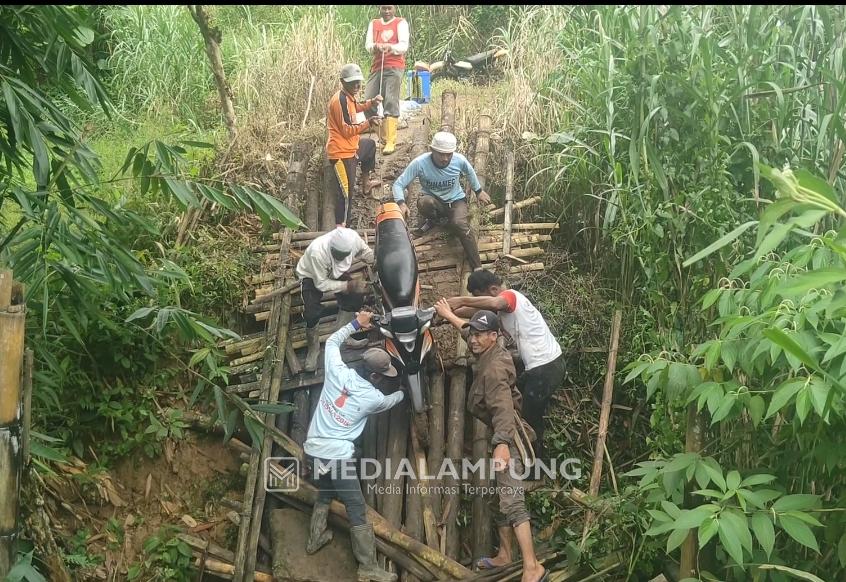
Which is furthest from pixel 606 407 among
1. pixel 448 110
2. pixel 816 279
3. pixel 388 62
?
pixel 816 279

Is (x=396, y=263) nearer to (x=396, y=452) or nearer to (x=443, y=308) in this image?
(x=443, y=308)

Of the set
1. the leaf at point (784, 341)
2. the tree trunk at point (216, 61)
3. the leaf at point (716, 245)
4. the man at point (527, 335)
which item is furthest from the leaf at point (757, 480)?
the tree trunk at point (216, 61)

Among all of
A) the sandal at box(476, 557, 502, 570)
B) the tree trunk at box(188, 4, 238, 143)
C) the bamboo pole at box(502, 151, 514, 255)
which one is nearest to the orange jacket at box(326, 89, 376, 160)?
the tree trunk at box(188, 4, 238, 143)

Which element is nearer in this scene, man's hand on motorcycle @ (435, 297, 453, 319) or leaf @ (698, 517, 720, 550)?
leaf @ (698, 517, 720, 550)

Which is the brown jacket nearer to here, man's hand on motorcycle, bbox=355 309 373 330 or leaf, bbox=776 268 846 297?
man's hand on motorcycle, bbox=355 309 373 330

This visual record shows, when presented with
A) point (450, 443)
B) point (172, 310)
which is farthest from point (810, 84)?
point (172, 310)

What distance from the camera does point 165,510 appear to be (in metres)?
3.99

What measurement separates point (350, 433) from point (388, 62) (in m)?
1.63

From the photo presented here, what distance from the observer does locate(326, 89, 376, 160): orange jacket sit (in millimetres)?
3900

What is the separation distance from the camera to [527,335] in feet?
12.3

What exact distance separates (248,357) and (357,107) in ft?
4.00

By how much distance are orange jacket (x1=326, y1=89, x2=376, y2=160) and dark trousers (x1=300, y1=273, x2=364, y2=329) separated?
23.7 inches

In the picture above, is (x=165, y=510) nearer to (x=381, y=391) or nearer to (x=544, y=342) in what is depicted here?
(x=381, y=391)

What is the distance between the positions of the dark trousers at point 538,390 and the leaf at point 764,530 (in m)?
1.37
